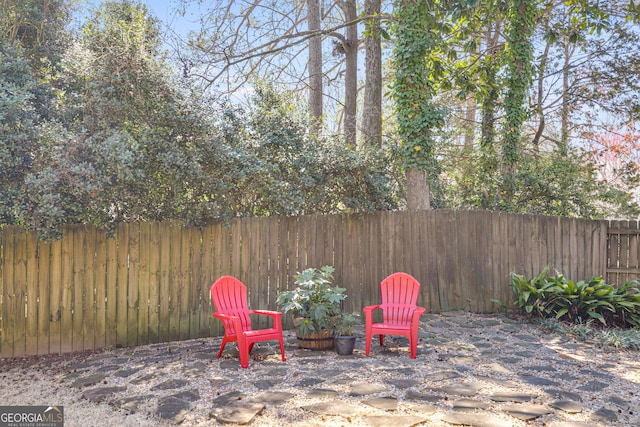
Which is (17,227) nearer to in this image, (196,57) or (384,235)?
(196,57)

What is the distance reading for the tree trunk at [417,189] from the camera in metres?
7.43

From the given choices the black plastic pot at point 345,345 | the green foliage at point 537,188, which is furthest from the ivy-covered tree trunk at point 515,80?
the black plastic pot at point 345,345

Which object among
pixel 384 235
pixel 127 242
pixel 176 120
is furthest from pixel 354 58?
pixel 127 242

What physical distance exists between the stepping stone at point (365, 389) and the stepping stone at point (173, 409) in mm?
1184

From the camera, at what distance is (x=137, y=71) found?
17.7 ft

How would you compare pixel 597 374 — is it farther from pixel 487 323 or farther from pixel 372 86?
pixel 372 86

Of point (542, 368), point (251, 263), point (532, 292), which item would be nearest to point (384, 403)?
point (542, 368)

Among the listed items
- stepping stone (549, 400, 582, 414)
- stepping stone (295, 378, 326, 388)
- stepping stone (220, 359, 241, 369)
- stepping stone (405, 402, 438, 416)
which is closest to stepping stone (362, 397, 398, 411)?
stepping stone (405, 402, 438, 416)

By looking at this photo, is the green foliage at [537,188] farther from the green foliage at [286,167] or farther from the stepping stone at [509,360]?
the stepping stone at [509,360]

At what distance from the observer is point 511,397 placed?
12.5ft

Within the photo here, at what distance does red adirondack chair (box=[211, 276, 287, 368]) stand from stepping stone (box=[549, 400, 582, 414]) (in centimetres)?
231

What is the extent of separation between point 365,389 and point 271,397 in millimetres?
713

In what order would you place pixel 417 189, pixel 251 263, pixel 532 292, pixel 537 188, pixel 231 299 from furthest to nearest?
pixel 537 188 < pixel 417 189 < pixel 532 292 < pixel 251 263 < pixel 231 299

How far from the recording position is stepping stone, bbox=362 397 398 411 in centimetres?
359
